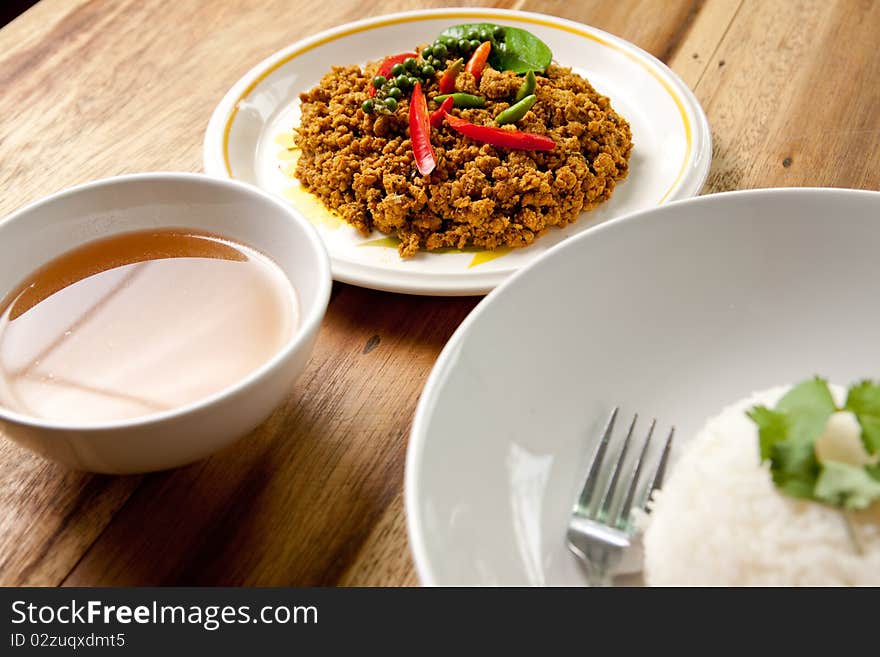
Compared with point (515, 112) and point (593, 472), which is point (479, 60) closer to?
point (515, 112)

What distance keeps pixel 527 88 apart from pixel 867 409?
2.83 feet

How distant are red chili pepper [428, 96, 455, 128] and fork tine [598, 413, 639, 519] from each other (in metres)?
0.66

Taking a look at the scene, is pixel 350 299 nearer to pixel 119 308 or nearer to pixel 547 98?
pixel 119 308

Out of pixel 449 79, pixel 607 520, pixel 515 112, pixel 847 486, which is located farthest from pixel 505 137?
pixel 847 486

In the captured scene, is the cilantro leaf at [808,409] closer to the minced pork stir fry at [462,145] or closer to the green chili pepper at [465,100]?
the minced pork stir fry at [462,145]

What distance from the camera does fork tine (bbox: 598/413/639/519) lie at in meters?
0.89

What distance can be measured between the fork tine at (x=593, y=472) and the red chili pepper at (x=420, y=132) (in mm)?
556

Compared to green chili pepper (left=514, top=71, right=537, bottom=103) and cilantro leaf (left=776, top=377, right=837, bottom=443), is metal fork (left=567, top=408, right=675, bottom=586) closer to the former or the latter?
cilantro leaf (left=776, top=377, right=837, bottom=443)

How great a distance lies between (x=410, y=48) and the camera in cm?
179

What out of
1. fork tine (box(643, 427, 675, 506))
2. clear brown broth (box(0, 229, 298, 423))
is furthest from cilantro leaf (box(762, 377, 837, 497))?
clear brown broth (box(0, 229, 298, 423))

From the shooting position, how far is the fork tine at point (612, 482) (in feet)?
2.92

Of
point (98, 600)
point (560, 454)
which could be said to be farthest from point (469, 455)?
point (98, 600)

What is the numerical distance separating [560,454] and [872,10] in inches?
62.0

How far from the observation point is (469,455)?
33.4 inches
